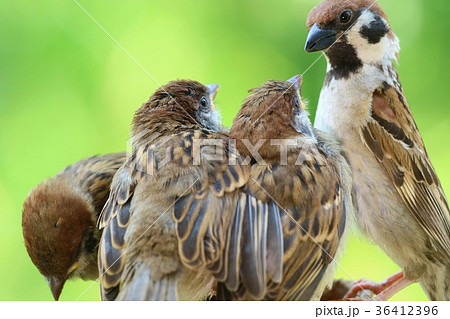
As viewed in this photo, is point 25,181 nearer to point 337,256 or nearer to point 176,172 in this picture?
point 176,172

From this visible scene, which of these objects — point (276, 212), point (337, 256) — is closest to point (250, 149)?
point (276, 212)

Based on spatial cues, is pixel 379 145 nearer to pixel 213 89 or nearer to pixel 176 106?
pixel 213 89

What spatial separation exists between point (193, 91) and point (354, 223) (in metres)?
0.91

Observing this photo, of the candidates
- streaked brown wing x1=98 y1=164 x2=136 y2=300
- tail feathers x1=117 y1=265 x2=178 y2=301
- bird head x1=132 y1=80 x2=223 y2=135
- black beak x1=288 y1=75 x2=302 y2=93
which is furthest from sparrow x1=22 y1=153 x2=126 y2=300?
black beak x1=288 y1=75 x2=302 y2=93

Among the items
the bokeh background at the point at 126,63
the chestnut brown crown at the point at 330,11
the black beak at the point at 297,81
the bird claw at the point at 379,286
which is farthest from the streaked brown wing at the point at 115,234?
the bird claw at the point at 379,286

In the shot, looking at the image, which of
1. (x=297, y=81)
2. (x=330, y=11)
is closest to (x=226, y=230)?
(x=297, y=81)

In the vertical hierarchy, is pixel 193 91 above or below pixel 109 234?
above

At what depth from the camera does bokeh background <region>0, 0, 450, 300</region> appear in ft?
11.3

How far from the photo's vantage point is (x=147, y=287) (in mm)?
2162

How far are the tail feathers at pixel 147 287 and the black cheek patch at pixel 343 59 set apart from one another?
1.42m

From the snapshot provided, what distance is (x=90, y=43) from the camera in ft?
12.2

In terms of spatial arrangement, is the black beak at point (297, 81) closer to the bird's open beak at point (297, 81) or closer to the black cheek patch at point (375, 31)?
the bird's open beak at point (297, 81)

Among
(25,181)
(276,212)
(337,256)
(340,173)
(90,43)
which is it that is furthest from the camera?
(90,43)
